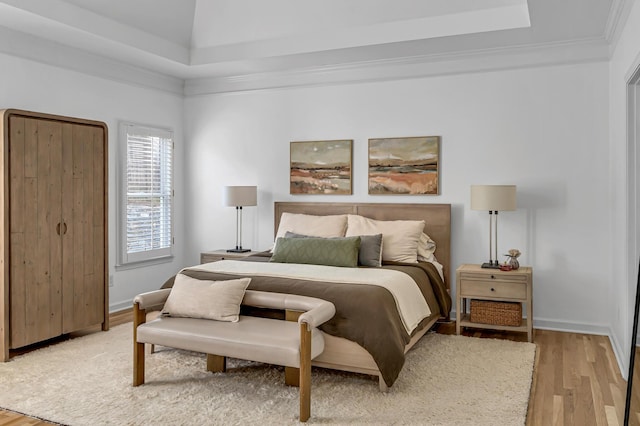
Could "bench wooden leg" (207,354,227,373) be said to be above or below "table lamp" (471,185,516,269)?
below

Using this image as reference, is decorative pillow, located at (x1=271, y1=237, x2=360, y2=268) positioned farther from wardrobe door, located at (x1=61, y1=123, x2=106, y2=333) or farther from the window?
the window

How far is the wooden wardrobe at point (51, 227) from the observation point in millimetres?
3957

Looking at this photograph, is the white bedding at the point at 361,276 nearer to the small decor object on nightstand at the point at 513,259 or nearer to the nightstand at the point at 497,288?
the nightstand at the point at 497,288

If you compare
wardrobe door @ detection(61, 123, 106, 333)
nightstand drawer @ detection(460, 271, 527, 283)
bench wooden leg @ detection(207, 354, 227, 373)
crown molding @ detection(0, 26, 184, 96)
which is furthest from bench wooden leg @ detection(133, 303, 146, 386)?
nightstand drawer @ detection(460, 271, 527, 283)

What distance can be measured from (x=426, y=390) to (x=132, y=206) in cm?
375

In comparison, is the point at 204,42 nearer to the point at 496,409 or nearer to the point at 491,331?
the point at 491,331

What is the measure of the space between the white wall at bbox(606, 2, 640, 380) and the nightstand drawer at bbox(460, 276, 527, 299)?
2.38ft

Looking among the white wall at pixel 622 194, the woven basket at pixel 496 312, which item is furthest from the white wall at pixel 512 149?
the woven basket at pixel 496 312

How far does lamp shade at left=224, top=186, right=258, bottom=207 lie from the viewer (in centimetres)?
573

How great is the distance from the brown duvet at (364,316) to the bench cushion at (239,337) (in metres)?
0.21

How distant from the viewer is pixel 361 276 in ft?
13.1

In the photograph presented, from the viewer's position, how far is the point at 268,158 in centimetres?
606

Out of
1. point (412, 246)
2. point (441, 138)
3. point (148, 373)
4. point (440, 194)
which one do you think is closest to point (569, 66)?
point (441, 138)

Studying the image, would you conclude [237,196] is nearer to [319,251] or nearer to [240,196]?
[240,196]
